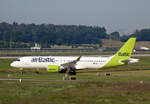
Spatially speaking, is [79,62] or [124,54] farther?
[79,62]

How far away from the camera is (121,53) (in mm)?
71625

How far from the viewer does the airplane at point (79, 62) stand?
233 ft

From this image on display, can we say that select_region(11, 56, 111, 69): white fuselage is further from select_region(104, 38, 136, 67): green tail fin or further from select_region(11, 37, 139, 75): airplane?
select_region(104, 38, 136, 67): green tail fin

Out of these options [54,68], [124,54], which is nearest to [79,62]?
[54,68]

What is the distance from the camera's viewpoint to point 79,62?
7225cm

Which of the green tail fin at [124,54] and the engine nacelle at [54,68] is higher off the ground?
the green tail fin at [124,54]

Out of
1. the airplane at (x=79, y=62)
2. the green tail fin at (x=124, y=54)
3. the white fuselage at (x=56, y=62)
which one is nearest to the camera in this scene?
the airplane at (x=79, y=62)

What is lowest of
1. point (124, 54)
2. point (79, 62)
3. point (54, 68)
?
point (54, 68)

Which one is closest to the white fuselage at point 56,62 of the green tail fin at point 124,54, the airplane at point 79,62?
the airplane at point 79,62

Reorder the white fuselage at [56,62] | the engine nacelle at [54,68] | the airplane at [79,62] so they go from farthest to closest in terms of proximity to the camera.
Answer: the white fuselage at [56,62], the airplane at [79,62], the engine nacelle at [54,68]

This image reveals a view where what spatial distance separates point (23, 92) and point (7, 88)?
151 inches

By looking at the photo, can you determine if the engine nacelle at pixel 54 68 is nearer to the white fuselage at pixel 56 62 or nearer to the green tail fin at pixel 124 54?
the white fuselage at pixel 56 62

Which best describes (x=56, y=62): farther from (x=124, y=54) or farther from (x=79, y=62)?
(x=124, y=54)

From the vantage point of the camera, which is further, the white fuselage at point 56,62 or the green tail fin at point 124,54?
the white fuselage at point 56,62
